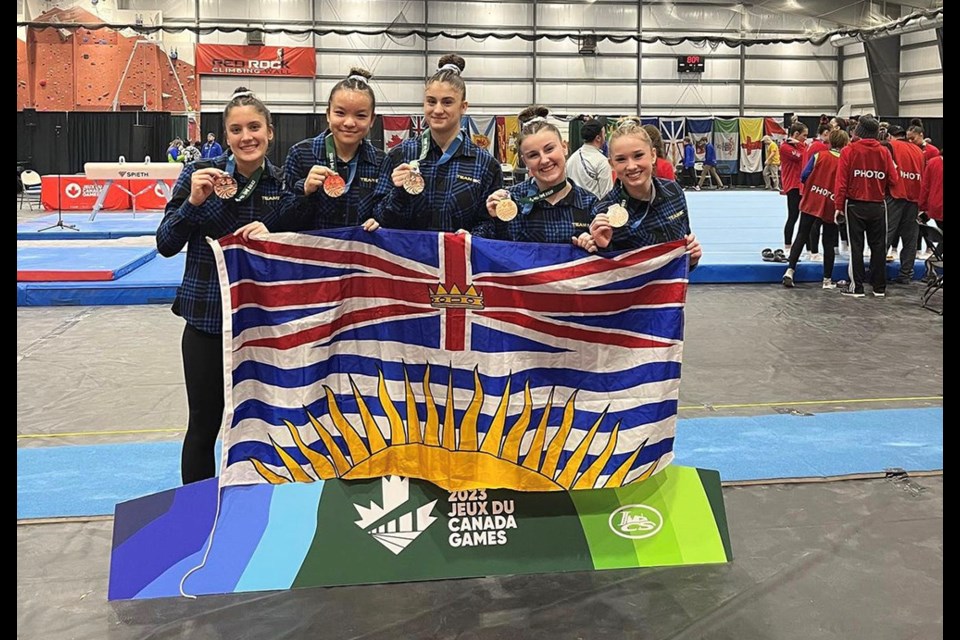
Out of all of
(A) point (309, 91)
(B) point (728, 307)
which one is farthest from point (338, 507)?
(A) point (309, 91)

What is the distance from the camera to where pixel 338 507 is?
3066 millimetres

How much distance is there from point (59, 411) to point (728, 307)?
20.4ft

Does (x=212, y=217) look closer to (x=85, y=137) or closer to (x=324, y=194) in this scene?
(x=324, y=194)

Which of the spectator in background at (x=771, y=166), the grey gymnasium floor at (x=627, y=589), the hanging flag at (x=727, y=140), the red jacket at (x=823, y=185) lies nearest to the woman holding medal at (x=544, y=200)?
the grey gymnasium floor at (x=627, y=589)

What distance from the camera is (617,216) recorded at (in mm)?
2977

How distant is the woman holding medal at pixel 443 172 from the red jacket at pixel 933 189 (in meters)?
7.71

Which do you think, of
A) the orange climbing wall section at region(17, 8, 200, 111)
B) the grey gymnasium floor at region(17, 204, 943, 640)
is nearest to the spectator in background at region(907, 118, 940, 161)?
the grey gymnasium floor at region(17, 204, 943, 640)

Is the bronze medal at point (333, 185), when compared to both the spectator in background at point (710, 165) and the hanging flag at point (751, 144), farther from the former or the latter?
the hanging flag at point (751, 144)

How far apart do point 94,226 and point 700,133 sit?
18.7 metres

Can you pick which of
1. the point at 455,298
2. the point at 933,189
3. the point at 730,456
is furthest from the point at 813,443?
the point at 933,189

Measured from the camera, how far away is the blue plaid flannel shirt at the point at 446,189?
3.17 meters

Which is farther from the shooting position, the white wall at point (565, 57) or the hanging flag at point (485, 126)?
the white wall at point (565, 57)

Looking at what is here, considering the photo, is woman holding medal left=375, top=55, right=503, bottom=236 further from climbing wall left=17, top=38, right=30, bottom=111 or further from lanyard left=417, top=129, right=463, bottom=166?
climbing wall left=17, top=38, right=30, bottom=111

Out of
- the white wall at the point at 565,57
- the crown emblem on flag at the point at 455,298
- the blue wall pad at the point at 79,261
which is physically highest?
the white wall at the point at 565,57
